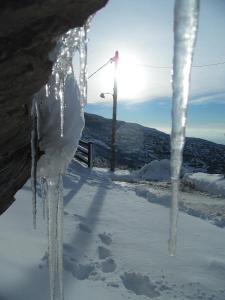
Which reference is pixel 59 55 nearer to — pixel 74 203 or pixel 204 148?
pixel 74 203

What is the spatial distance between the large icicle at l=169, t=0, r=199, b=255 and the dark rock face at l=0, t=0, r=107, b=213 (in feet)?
1.78

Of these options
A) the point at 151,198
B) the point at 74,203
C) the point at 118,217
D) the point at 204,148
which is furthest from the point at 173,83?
the point at 204,148

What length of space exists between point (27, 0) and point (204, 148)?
64822mm

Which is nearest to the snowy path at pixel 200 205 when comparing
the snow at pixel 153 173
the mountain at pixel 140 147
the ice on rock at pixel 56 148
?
the ice on rock at pixel 56 148

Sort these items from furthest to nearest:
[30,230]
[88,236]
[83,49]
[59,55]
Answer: [88,236] < [30,230] < [83,49] < [59,55]

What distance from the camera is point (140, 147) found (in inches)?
2103

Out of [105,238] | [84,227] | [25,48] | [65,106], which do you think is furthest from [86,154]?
[25,48]

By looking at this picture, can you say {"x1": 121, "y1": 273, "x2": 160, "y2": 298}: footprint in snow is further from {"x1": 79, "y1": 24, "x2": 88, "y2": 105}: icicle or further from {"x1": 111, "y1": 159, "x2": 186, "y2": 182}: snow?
{"x1": 111, "y1": 159, "x2": 186, "y2": 182}: snow

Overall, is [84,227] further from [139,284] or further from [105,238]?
[139,284]

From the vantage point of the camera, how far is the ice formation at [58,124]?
2.79 metres

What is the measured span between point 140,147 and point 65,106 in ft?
165

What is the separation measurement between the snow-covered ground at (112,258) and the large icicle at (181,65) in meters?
2.29

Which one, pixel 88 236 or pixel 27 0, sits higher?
pixel 27 0

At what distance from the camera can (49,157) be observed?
3451mm
